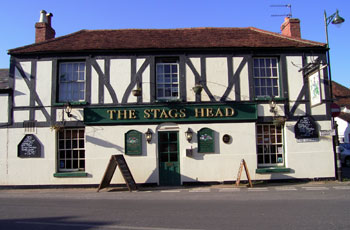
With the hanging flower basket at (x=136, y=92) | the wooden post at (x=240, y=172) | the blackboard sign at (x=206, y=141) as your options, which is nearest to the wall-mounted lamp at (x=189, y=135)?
the blackboard sign at (x=206, y=141)

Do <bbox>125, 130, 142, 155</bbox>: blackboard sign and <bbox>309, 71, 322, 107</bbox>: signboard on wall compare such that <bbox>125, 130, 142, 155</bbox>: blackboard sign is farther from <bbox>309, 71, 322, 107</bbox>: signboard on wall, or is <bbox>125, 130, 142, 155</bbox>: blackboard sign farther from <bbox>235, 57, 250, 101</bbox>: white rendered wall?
<bbox>309, 71, 322, 107</bbox>: signboard on wall

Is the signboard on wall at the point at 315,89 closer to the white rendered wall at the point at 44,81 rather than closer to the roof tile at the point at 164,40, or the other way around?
the roof tile at the point at 164,40

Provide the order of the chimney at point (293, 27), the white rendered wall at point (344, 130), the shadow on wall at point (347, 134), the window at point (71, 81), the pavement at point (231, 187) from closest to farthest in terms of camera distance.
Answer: the pavement at point (231, 187) → the window at point (71, 81) → the chimney at point (293, 27) → the shadow on wall at point (347, 134) → the white rendered wall at point (344, 130)

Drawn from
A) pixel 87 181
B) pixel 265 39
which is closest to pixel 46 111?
pixel 87 181

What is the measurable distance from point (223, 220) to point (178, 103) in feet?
20.7

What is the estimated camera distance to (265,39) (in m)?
12.4

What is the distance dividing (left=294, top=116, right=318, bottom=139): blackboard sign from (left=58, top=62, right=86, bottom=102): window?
925cm

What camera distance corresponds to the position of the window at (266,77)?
11.9 metres

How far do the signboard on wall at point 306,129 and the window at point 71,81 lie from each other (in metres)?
9.24

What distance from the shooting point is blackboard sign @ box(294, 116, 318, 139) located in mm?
11398

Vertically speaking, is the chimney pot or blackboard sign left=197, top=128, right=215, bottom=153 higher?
the chimney pot

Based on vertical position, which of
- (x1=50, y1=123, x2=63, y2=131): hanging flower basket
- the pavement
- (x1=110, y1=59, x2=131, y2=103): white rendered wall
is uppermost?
(x1=110, y1=59, x2=131, y2=103): white rendered wall

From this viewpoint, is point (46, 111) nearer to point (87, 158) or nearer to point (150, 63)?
point (87, 158)

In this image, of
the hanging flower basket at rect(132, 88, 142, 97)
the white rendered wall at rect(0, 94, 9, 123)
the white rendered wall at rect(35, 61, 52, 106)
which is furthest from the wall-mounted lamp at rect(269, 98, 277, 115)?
the white rendered wall at rect(0, 94, 9, 123)
